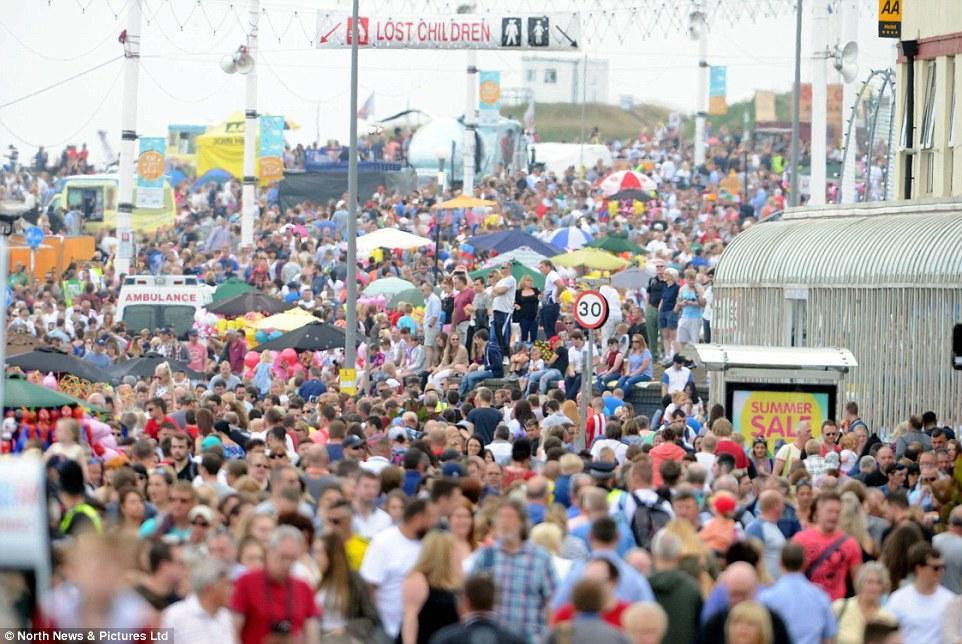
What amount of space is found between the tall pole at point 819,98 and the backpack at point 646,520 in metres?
29.6

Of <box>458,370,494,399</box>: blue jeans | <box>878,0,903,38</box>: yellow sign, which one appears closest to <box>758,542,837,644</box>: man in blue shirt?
<box>458,370,494,399</box>: blue jeans

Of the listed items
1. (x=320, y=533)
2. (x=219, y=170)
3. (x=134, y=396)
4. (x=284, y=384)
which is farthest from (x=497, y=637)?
(x=219, y=170)

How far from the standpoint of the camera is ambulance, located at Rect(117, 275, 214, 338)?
3688cm

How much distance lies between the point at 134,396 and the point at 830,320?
346 inches

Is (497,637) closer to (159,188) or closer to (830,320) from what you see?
(830,320)

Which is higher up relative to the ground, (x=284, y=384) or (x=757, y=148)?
(x=757, y=148)

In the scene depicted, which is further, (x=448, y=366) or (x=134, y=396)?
(x=448, y=366)

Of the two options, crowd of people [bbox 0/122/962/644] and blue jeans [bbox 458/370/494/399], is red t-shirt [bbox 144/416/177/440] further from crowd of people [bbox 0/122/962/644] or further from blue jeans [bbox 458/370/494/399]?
blue jeans [bbox 458/370/494/399]

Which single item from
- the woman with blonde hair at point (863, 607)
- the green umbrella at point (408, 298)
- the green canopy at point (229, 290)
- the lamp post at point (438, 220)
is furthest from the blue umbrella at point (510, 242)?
the woman with blonde hair at point (863, 607)

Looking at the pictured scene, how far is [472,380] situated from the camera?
29266mm

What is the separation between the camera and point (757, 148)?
73.2 meters

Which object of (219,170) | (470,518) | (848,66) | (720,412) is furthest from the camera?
(219,170)

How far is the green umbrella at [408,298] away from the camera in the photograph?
121 feet

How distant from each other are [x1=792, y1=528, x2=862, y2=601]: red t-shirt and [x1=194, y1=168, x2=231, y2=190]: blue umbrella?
57.2m
